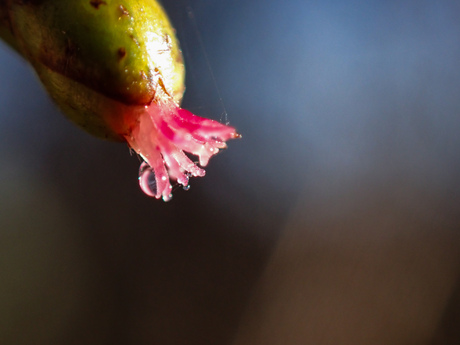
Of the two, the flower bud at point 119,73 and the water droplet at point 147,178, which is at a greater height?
the flower bud at point 119,73

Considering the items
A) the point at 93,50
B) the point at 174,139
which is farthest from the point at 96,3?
the point at 174,139

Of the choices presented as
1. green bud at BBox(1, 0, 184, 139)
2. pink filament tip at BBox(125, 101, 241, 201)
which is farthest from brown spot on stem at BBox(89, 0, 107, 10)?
pink filament tip at BBox(125, 101, 241, 201)

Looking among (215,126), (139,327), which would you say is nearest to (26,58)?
(215,126)

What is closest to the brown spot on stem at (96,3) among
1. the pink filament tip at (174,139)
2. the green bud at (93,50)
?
the green bud at (93,50)

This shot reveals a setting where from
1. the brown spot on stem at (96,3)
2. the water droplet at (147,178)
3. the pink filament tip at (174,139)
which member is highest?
the brown spot on stem at (96,3)

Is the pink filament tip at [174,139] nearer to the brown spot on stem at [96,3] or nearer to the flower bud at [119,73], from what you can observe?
the flower bud at [119,73]

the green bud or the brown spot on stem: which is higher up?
the brown spot on stem

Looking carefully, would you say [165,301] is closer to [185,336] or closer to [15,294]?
[185,336]

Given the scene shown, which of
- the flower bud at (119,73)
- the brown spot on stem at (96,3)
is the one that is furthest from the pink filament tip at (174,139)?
the brown spot on stem at (96,3)

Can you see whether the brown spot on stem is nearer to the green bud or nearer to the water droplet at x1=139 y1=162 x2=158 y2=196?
the green bud
